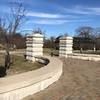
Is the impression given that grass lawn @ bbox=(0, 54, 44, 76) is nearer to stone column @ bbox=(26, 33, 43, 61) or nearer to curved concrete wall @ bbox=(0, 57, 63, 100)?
stone column @ bbox=(26, 33, 43, 61)

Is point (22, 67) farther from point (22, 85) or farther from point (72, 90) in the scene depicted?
point (22, 85)

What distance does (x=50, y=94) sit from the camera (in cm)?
799

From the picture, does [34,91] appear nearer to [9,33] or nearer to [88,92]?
[88,92]

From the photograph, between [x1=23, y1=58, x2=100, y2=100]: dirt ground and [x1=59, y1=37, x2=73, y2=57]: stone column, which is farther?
[x1=59, y1=37, x2=73, y2=57]: stone column

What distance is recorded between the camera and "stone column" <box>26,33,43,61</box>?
18.7m

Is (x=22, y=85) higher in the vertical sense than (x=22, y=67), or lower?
higher

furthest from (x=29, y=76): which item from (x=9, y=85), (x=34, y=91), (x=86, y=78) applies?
(x=86, y=78)

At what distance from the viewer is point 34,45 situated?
1889cm

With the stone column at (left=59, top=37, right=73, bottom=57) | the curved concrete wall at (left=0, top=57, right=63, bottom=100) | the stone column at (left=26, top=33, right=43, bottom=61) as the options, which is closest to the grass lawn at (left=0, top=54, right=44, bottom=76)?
the stone column at (left=26, top=33, right=43, bottom=61)

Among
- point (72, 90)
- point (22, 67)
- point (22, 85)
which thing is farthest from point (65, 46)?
point (22, 85)

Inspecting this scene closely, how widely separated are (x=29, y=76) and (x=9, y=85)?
1.29m

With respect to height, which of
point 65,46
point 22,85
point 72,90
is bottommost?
point 72,90

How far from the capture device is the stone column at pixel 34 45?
18.7m

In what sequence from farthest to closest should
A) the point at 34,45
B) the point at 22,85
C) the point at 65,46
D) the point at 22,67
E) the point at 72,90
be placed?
1. the point at 65,46
2. the point at 34,45
3. the point at 22,67
4. the point at 72,90
5. the point at 22,85
